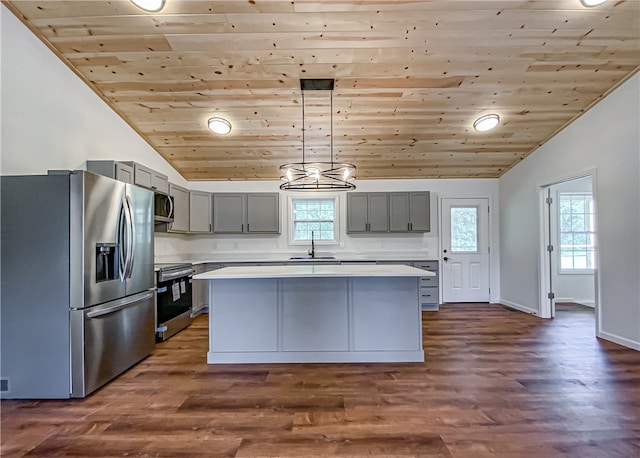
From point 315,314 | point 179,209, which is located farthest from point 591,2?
point 179,209

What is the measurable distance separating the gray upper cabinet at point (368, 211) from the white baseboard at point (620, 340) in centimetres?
305

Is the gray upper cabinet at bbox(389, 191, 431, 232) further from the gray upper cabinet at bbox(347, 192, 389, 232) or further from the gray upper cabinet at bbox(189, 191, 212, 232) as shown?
the gray upper cabinet at bbox(189, 191, 212, 232)

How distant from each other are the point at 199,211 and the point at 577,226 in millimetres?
6555

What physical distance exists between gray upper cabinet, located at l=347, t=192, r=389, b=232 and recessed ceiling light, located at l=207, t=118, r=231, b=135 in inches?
90.3

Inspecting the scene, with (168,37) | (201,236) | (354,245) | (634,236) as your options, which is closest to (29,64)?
(168,37)

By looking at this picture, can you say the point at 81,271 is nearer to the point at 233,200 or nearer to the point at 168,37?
the point at 168,37

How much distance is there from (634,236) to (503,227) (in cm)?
246

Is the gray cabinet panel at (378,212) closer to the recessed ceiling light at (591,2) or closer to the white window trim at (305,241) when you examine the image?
the white window trim at (305,241)

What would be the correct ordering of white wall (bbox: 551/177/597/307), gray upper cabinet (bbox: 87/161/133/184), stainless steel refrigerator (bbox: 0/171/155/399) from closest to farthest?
stainless steel refrigerator (bbox: 0/171/155/399)
gray upper cabinet (bbox: 87/161/133/184)
white wall (bbox: 551/177/597/307)

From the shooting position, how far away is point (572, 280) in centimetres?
631

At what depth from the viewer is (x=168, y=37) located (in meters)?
3.03

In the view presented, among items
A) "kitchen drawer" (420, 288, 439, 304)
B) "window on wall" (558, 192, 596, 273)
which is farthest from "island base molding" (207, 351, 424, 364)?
"window on wall" (558, 192, 596, 273)

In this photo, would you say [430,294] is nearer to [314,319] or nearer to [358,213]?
[358,213]

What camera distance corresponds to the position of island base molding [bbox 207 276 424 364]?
3.25 m
